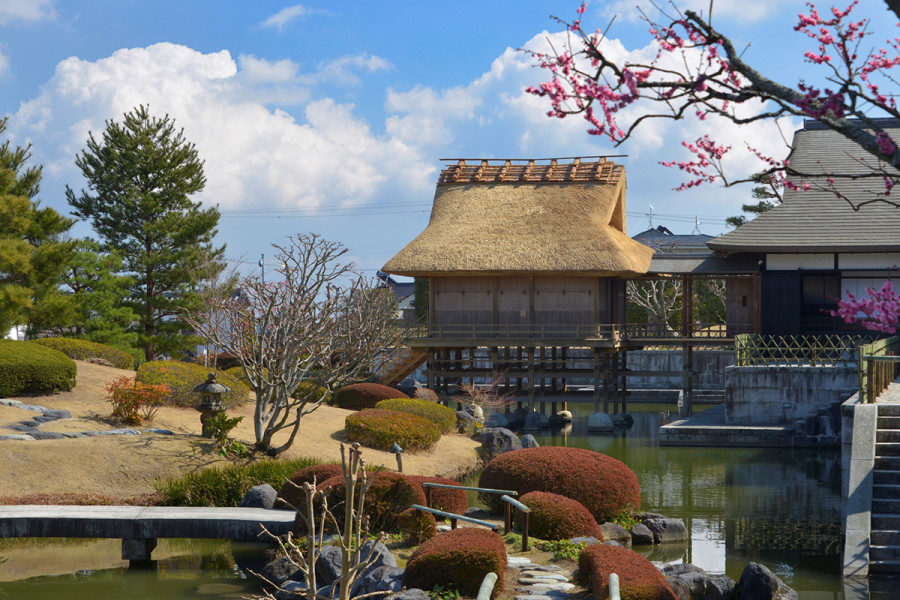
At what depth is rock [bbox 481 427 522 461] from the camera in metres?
21.7

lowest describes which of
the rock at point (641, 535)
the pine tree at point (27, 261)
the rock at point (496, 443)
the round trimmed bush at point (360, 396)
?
the rock at point (641, 535)

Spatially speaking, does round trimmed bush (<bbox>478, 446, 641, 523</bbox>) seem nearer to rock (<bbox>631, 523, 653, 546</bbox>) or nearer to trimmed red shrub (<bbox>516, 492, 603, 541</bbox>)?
rock (<bbox>631, 523, 653, 546</bbox>)

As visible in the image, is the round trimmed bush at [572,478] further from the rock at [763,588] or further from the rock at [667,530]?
the rock at [763,588]

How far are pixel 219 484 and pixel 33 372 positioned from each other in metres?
7.30

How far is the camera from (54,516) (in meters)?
12.7

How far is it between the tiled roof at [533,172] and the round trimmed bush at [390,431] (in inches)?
628

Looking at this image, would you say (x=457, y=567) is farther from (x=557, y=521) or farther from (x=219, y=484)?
(x=219, y=484)

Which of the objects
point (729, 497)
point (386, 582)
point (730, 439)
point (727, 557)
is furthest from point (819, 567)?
point (730, 439)

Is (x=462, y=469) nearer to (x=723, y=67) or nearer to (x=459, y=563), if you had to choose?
(x=459, y=563)

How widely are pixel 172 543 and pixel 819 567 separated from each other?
9.45 meters

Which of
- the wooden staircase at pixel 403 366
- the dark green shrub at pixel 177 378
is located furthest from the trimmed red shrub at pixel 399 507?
the wooden staircase at pixel 403 366

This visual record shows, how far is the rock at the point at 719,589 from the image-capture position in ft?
34.5

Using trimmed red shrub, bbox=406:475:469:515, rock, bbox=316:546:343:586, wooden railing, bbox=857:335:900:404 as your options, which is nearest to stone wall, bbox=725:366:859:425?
wooden railing, bbox=857:335:900:404

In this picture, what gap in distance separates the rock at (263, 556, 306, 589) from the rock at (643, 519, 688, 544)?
567 centimetres
